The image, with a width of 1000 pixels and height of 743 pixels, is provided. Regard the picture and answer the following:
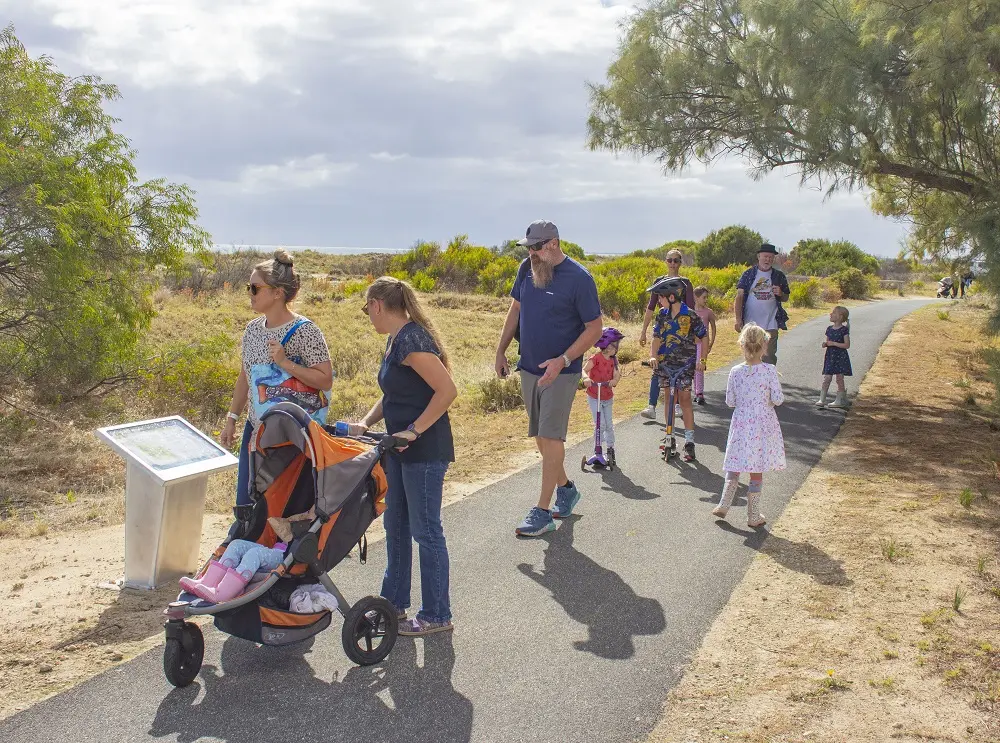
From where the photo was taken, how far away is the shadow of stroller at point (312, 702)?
373 cm

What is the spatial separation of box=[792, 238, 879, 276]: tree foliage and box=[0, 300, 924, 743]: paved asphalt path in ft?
195

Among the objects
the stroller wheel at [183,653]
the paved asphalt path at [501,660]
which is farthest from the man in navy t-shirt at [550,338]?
the stroller wheel at [183,653]

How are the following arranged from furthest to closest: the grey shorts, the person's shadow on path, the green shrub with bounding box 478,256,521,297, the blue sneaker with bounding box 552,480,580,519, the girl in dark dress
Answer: the green shrub with bounding box 478,256,521,297 < the girl in dark dress < the person's shadow on path < the blue sneaker with bounding box 552,480,580,519 < the grey shorts

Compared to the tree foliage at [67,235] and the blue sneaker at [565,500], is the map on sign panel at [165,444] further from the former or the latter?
the tree foliage at [67,235]

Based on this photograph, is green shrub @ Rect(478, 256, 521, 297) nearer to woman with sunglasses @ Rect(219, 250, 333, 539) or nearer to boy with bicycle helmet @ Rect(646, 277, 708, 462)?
boy with bicycle helmet @ Rect(646, 277, 708, 462)

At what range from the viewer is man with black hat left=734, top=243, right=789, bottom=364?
1052 centimetres

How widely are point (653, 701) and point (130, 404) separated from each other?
11.3 metres

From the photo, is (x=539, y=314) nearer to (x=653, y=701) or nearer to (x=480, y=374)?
(x=653, y=701)

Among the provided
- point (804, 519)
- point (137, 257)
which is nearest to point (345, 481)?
point (804, 519)

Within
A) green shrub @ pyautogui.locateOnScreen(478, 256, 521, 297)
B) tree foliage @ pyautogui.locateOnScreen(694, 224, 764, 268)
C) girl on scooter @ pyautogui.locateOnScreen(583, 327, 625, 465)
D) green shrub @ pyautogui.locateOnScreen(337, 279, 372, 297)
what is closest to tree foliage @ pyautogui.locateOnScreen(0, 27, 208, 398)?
girl on scooter @ pyautogui.locateOnScreen(583, 327, 625, 465)

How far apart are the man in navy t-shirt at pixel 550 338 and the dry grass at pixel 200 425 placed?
1.95 meters

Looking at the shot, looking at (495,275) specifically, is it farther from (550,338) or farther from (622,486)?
(550,338)

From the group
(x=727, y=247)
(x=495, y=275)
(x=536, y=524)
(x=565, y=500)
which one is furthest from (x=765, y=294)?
(x=727, y=247)

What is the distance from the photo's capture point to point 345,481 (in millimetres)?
4309
